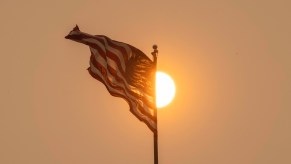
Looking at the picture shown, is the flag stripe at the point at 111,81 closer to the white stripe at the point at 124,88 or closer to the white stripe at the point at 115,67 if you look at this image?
the white stripe at the point at 124,88

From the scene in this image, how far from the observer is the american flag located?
13.3 meters

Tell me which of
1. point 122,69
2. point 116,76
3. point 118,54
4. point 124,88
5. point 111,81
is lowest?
point 124,88

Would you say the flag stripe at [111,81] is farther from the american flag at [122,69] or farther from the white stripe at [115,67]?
the white stripe at [115,67]

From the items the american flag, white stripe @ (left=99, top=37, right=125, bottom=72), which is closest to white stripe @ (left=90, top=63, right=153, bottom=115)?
the american flag

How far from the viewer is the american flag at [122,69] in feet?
43.6

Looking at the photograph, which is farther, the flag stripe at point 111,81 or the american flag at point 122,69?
the american flag at point 122,69

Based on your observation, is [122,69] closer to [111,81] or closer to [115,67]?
[115,67]

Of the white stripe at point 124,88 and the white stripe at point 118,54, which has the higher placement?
the white stripe at point 118,54

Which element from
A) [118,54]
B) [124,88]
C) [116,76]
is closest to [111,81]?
[116,76]

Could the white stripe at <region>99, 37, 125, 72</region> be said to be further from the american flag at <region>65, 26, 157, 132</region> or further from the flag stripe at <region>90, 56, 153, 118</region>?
the flag stripe at <region>90, 56, 153, 118</region>

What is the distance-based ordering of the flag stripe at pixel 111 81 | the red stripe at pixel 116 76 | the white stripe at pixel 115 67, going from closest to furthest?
the flag stripe at pixel 111 81 → the red stripe at pixel 116 76 → the white stripe at pixel 115 67

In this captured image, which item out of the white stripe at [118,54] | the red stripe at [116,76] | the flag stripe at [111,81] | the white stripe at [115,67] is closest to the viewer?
the flag stripe at [111,81]

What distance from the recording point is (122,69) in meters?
13.6

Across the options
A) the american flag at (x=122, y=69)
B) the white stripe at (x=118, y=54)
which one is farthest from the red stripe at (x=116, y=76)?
the white stripe at (x=118, y=54)
